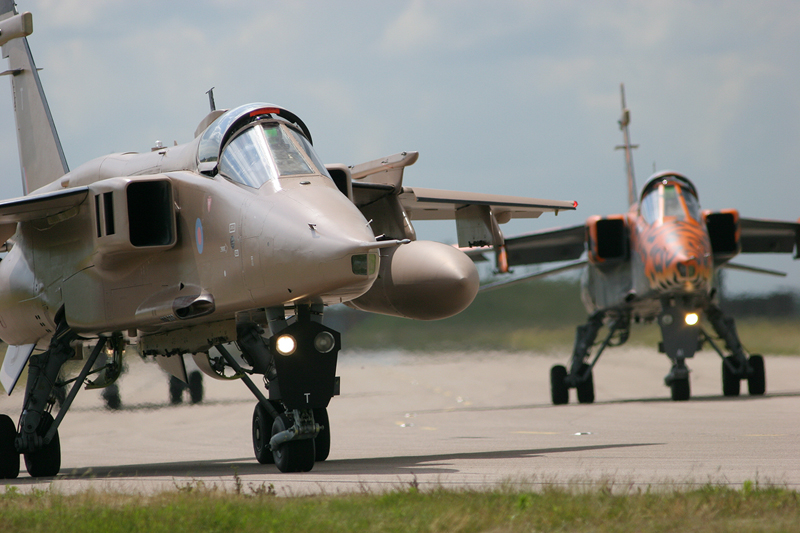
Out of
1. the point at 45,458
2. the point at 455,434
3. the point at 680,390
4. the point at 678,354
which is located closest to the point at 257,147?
the point at 45,458

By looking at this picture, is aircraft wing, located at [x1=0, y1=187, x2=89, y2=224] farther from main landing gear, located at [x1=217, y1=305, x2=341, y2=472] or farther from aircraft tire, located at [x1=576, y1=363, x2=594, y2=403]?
aircraft tire, located at [x1=576, y1=363, x2=594, y2=403]

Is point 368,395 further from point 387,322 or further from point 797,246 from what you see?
point 797,246

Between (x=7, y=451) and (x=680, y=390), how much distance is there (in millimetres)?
13645

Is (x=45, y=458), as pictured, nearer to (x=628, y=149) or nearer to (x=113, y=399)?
(x=113, y=399)

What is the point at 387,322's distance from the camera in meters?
23.7

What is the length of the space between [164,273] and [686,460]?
17.2 feet

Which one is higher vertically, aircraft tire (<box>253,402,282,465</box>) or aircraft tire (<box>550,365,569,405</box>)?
aircraft tire (<box>253,402,282,465</box>)

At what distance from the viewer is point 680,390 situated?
62.8 feet

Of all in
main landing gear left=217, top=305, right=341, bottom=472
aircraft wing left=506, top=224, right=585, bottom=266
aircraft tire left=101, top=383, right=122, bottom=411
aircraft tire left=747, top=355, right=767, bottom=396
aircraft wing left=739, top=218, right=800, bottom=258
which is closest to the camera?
main landing gear left=217, top=305, right=341, bottom=472

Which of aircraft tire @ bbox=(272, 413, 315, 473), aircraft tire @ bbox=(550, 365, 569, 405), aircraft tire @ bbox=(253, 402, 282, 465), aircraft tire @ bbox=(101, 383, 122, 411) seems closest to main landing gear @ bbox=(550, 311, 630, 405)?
aircraft tire @ bbox=(550, 365, 569, 405)

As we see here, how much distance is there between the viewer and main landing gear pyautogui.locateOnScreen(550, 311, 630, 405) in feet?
70.4

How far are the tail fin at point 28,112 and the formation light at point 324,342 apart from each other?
5.97m

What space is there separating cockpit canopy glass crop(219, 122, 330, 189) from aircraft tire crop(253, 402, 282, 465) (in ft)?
8.89

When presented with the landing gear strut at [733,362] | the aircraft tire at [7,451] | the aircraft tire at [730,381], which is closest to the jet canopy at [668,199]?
the landing gear strut at [733,362]
